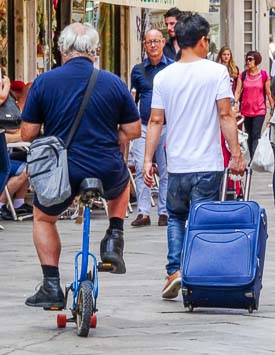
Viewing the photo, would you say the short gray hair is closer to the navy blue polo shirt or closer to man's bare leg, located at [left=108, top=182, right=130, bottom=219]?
man's bare leg, located at [left=108, top=182, right=130, bottom=219]

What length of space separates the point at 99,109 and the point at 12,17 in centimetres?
1180

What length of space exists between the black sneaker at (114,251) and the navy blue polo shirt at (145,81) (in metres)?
5.79

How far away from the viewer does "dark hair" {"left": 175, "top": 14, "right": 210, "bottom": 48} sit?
9602mm

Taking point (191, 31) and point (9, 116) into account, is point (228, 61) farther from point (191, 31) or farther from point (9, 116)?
point (191, 31)

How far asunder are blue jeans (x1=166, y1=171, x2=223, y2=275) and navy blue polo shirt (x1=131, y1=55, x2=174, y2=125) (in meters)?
4.86

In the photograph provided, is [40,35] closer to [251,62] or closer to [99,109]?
[251,62]

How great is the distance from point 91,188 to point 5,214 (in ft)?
24.4

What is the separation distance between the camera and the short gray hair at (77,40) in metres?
8.62

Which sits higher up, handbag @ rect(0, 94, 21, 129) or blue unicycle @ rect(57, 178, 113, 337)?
handbag @ rect(0, 94, 21, 129)

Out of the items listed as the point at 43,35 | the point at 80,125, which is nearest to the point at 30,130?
the point at 80,125

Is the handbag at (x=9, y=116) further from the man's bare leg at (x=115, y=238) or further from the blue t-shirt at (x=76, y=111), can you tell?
the blue t-shirt at (x=76, y=111)

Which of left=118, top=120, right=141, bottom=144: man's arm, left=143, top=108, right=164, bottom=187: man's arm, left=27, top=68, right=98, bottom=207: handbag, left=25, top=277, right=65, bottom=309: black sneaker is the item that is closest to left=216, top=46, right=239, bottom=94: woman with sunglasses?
left=143, top=108, right=164, bottom=187: man's arm

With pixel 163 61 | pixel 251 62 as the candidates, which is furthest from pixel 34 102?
pixel 251 62

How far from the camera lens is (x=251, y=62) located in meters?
24.2
